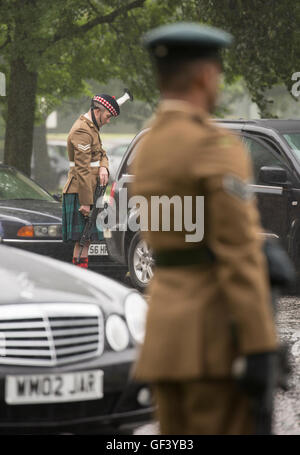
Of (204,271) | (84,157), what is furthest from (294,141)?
(204,271)

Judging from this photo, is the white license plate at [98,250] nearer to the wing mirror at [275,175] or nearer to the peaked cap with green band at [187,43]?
the wing mirror at [275,175]

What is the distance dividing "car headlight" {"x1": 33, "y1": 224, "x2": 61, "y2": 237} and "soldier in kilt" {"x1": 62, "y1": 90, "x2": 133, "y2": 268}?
7.0 inches

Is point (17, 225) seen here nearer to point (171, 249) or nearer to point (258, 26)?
point (258, 26)

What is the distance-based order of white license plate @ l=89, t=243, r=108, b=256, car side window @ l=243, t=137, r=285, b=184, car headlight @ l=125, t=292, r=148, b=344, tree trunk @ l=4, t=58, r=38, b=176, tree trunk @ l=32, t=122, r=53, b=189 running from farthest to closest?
tree trunk @ l=32, t=122, r=53, b=189
tree trunk @ l=4, t=58, r=38, b=176
white license plate @ l=89, t=243, r=108, b=256
car side window @ l=243, t=137, r=285, b=184
car headlight @ l=125, t=292, r=148, b=344

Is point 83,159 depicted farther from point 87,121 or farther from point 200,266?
point 200,266

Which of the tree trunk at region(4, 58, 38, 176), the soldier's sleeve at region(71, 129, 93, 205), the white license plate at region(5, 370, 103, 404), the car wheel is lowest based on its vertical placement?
the white license plate at region(5, 370, 103, 404)

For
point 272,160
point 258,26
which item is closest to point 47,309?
point 272,160

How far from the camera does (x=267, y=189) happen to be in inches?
476

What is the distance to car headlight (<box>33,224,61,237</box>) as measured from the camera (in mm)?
12531

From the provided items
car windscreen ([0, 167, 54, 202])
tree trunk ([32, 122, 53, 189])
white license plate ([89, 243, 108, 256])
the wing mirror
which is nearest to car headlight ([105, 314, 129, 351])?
the wing mirror

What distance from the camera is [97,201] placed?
41.7 ft

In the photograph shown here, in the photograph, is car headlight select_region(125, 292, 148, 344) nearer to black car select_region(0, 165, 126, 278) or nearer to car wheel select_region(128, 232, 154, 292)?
car wheel select_region(128, 232, 154, 292)

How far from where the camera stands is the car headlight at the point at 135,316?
18.8 feet

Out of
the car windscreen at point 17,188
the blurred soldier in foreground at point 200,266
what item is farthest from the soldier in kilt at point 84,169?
the blurred soldier in foreground at point 200,266
